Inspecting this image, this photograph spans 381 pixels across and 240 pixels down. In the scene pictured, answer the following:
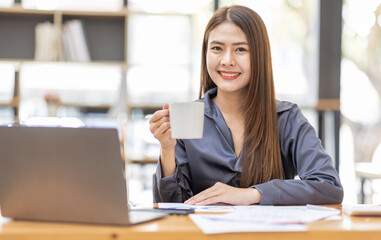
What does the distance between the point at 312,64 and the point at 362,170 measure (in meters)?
1.43

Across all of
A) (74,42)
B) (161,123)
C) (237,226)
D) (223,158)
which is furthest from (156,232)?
(74,42)

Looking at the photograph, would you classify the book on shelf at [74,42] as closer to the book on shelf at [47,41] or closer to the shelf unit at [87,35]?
the book on shelf at [47,41]

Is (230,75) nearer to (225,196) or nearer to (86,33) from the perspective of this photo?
(225,196)

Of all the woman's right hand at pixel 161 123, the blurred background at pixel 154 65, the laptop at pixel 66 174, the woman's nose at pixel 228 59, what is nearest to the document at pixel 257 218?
the laptop at pixel 66 174

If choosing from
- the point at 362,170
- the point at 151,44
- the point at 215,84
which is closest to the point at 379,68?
the point at 362,170

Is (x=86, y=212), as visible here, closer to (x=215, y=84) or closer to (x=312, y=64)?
(x=215, y=84)

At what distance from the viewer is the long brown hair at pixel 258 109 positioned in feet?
Result: 5.43

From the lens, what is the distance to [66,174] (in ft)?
3.07

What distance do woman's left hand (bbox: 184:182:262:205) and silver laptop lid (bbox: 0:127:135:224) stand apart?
0.39m

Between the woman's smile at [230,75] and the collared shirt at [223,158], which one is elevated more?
the woman's smile at [230,75]

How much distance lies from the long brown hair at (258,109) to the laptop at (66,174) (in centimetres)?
73

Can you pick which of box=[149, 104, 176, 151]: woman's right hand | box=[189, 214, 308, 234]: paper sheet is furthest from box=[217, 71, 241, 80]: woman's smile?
box=[189, 214, 308, 234]: paper sheet

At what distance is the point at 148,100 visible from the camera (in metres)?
4.16

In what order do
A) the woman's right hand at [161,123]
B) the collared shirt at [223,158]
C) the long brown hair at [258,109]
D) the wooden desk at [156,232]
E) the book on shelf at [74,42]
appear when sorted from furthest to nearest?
the book on shelf at [74,42] → the long brown hair at [258,109] → the collared shirt at [223,158] → the woman's right hand at [161,123] → the wooden desk at [156,232]
